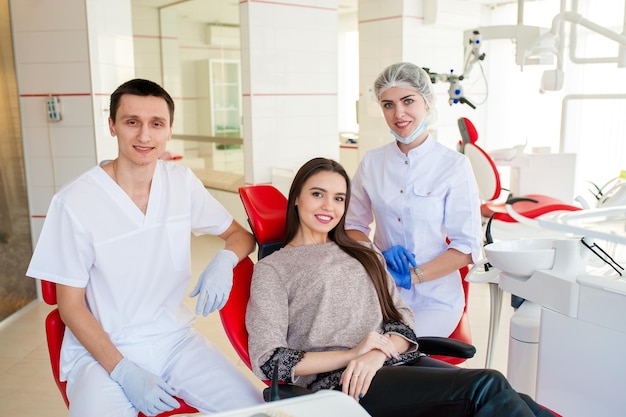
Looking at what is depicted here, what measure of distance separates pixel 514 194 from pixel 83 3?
345cm

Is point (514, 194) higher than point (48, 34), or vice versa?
point (48, 34)

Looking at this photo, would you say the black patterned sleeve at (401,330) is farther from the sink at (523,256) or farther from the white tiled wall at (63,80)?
the white tiled wall at (63,80)

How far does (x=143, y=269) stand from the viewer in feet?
5.54

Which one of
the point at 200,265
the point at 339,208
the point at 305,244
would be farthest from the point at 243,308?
the point at 200,265

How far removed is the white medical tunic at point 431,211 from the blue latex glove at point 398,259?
0.13 meters

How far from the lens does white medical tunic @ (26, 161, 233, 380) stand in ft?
5.18

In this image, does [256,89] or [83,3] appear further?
[256,89]

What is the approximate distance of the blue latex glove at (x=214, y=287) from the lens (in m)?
1.63

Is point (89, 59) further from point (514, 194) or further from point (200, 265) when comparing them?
point (514, 194)

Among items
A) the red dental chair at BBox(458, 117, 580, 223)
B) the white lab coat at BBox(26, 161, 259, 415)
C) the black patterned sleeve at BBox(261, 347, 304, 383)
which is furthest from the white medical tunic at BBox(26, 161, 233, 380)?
the red dental chair at BBox(458, 117, 580, 223)

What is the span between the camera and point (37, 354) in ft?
9.68

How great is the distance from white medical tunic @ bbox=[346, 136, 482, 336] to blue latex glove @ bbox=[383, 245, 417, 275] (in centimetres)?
13

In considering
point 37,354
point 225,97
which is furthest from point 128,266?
point 225,97

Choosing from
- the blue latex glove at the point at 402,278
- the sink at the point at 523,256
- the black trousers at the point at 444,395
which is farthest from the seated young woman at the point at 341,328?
the sink at the point at 523,256
